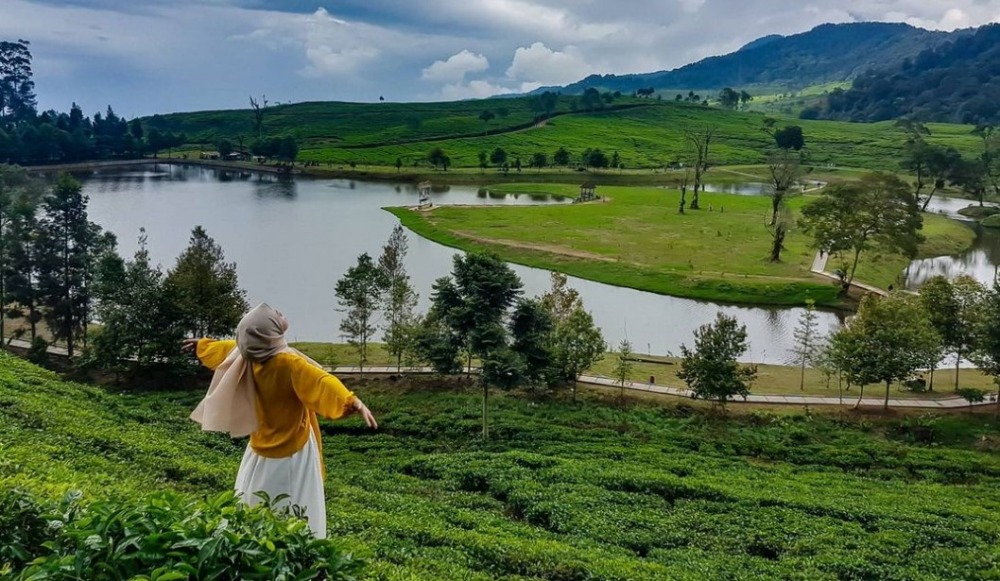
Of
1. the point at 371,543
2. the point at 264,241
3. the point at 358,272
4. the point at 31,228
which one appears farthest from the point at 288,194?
the point at 371,543

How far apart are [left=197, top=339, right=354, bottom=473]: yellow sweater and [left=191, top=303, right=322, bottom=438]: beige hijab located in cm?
7

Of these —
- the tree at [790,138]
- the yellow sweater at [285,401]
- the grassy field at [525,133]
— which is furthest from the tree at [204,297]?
the tree at [790,138]

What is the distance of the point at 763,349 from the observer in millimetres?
39156

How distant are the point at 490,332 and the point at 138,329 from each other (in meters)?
16.4

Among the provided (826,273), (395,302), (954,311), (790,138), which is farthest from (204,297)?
(790,138)

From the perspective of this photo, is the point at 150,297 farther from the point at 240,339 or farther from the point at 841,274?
the point at 841,274

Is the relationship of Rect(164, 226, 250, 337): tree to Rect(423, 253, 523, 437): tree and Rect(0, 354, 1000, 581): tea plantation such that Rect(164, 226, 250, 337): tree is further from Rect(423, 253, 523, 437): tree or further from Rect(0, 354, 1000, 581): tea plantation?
Rect(423, 253, 523, 437): tree

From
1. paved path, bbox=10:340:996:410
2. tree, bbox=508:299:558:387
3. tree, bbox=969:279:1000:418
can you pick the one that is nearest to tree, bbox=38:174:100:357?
paved path, bbox=10:340:996:410

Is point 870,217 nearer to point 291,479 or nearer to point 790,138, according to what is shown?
point 291,479

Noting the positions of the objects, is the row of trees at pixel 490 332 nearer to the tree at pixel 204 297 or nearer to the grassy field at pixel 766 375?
the grassy field at pixel 766 375

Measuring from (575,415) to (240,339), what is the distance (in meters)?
21.1

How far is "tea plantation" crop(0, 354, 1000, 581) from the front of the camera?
11234 mm

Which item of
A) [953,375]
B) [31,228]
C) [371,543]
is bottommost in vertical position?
[953,375]

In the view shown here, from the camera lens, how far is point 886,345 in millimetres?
27406
